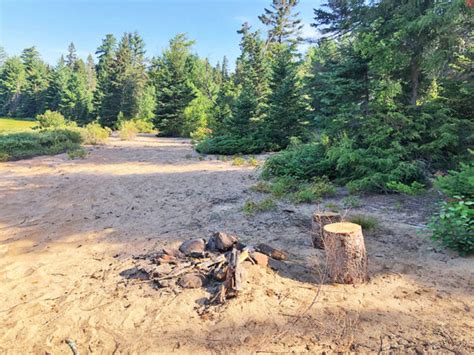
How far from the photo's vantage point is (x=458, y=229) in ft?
12.0

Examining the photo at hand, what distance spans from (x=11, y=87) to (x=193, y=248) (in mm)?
60624

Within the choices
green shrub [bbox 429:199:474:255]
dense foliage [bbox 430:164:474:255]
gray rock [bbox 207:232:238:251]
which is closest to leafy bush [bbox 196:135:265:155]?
dense foliage [bbox 430:164:474:255]

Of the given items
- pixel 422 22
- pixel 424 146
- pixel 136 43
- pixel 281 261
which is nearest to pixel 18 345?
pixel 281 261

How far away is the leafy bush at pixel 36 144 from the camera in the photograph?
1132 cm

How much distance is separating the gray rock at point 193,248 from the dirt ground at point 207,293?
565 mm

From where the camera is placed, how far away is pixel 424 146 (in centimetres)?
645

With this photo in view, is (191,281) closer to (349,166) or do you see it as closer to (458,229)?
(458,229)

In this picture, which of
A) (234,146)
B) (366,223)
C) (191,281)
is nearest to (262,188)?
(366,223)

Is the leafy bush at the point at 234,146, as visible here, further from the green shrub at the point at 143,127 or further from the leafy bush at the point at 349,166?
the green shrub at the point at 143,127

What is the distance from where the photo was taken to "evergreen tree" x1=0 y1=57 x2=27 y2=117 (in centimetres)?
5062

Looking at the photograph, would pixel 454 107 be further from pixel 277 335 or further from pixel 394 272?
pixel 277 335

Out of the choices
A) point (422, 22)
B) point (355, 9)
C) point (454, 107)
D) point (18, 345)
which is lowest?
point (18, 345)

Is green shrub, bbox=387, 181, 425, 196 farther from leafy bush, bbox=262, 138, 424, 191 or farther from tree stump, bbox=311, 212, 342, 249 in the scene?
tree stump, bbox=311, 212, 342, 249

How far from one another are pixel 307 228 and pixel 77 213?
4.05m
